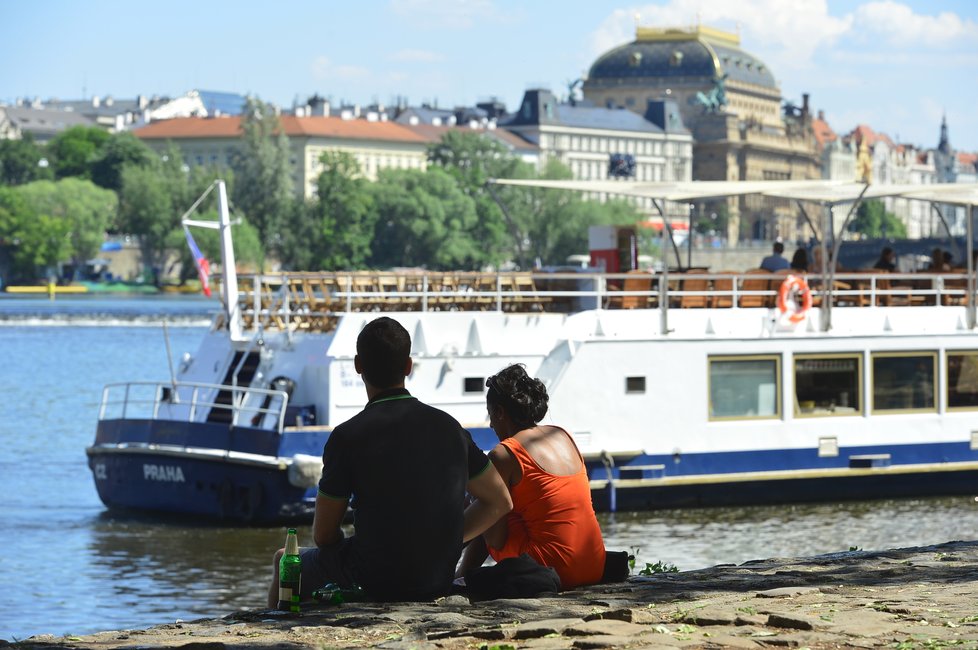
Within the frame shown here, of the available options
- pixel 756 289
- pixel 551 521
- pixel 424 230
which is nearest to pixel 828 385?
pixel 756 289

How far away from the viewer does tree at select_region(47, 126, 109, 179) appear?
170375mm

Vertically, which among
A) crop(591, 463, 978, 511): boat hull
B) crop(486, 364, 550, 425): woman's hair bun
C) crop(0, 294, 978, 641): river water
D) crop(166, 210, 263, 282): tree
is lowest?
crop(0, 294, 978, 641): river water

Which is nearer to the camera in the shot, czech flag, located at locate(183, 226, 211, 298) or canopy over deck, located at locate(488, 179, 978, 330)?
canopy over deck, located at locate(488, 179, 978, 330)

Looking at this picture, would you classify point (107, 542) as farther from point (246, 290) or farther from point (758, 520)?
point (758, 520)

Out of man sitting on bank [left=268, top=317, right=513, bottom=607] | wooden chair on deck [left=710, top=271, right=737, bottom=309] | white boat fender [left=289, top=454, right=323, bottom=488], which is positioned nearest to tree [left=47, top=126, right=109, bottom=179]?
wooden chair on deck [left=710, top=271, right=737, bottom=309]

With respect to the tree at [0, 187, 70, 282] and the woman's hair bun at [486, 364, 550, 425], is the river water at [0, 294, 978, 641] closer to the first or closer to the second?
A: the woman's hair bun at [486, 364, 550, 425]

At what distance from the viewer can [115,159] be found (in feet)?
532

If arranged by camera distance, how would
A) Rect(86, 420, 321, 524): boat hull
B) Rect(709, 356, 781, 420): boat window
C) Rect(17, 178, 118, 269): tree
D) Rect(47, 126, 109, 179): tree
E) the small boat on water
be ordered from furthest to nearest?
1. Rect(47, 126, 109, 179): tree
2. Rect(17, 178, 118, 269): tree
3. Rect(709, 356, 781, 420): boat window
4. the small boat on water
5. Rect(86, 420, 321, 524): boat hull

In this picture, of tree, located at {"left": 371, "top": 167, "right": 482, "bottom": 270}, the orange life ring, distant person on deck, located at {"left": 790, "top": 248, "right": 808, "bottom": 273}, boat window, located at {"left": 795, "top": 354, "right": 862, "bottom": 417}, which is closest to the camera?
the orange life ring

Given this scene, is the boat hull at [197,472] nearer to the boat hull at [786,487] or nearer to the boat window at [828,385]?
the boat hull at [786,487]

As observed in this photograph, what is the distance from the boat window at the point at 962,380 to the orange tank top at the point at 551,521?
1482cm

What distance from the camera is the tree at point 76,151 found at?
170375mm

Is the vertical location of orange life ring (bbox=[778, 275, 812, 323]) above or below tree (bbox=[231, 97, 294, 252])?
below

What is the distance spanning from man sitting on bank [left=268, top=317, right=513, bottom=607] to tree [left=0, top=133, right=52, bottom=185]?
16904 cm
